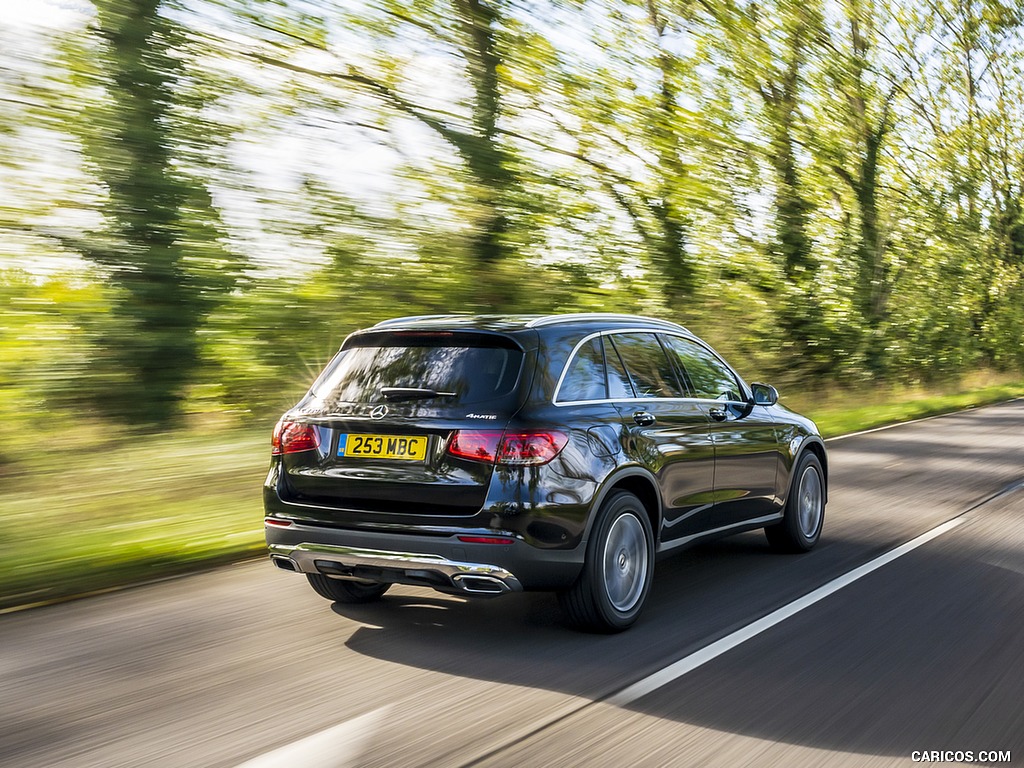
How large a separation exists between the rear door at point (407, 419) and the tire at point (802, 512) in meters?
3.03

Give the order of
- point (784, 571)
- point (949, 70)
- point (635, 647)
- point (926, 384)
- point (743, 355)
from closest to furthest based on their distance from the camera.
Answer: point (635, 647) → point (784, 571) → point (743, 355) → point (926, 384) → point (949, 70)

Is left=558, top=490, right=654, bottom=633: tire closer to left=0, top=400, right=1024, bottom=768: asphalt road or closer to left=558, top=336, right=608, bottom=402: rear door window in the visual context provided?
left=0, top=400, right=1024, bottom=768: asphalt road

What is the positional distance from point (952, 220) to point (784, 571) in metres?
29.1

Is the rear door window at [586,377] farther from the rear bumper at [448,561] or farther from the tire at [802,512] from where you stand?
the tire at [802,512]

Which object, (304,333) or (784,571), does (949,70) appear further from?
(784,571)

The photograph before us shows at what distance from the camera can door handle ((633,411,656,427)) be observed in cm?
575

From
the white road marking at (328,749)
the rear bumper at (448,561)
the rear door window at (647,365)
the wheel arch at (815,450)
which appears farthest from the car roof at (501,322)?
the wheel arch at (815,450)

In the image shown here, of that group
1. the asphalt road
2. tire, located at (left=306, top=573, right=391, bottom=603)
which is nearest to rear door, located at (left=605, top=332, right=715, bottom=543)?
the asphalt road

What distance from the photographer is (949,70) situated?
3372cm

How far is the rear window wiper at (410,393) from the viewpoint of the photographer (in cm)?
520

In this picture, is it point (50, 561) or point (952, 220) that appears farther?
point (952, 220)

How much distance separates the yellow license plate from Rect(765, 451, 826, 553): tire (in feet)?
10.6

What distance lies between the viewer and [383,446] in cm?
518

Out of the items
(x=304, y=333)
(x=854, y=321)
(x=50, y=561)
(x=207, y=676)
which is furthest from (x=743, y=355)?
(x=207, y=676)
